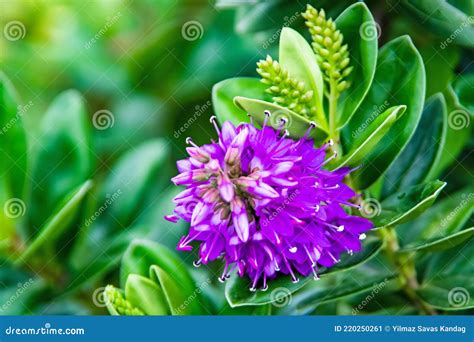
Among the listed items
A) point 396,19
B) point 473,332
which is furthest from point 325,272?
point 396,19

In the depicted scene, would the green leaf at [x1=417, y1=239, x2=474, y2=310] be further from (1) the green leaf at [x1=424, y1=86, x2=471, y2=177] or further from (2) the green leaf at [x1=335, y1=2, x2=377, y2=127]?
(2) the green leaf at [x1=335, y1=2, x2=377, y2=127]

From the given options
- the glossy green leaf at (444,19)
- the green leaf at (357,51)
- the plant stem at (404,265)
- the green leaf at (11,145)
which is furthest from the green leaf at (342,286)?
the green leaf at (11,145)

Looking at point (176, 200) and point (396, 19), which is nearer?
point (176, 200)

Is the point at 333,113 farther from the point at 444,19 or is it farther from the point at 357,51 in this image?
the point at 444,19

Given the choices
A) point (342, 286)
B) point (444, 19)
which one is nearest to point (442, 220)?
point (342, 286)

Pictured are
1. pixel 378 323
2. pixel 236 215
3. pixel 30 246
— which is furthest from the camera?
pixel 378 323

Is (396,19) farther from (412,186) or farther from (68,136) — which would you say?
(68,136)
